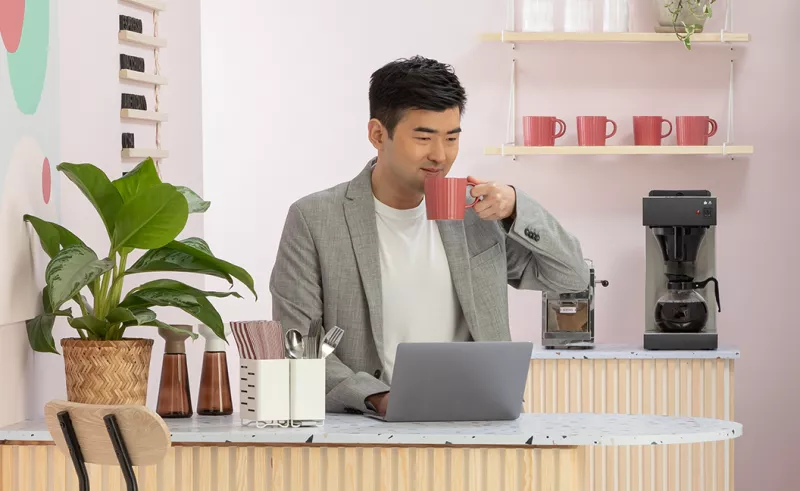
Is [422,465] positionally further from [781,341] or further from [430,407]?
[781,341]

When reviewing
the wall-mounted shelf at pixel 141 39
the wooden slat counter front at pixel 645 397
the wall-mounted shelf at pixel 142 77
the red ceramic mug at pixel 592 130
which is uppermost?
the wall-mounted shelf at pixel 141 39

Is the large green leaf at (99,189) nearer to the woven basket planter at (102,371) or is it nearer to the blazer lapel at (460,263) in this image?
the woven basket planter at (102,371)

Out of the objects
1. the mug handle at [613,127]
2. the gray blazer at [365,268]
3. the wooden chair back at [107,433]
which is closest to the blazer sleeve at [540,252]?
the gray blazer at [365,268]

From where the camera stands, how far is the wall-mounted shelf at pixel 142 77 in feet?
10.2

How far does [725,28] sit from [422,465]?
302 cm

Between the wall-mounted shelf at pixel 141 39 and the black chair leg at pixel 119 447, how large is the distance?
1.65m

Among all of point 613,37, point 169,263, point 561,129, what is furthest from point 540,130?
point 169,263

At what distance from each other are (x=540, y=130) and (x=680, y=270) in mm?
746

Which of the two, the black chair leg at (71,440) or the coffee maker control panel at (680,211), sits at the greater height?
the coffee maker control panel at (680,211)

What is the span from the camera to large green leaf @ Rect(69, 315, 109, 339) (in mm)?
2205

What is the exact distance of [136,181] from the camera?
7.48ft

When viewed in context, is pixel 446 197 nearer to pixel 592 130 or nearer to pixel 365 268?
pixel 365 268

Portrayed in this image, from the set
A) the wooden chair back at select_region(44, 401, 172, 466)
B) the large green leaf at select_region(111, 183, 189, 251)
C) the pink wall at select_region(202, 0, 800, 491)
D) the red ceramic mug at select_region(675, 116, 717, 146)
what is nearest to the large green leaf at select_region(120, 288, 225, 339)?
the large green leaf at select_region(111, 183, 189, 251)

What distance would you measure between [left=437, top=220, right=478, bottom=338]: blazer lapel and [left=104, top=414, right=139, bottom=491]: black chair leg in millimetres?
864
